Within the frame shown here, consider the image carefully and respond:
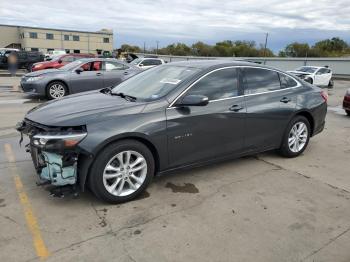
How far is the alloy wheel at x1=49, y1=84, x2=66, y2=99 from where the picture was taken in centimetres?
1138

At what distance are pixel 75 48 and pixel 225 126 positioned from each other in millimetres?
90672

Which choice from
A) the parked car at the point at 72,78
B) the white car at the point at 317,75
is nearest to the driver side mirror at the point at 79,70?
the parked car at the point at 72,78

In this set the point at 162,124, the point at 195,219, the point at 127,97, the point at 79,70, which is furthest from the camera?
the point at 79,70

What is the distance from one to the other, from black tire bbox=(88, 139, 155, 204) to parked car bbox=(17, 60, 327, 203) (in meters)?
0.01

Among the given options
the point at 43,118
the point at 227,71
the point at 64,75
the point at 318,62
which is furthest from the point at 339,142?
the point at 318,62

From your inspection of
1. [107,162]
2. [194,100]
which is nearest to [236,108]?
[194,100]

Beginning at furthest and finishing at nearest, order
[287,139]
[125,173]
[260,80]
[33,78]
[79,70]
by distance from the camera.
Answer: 1. [79,70]
2. [33,78]
3. [287,139]
4. [260,80]
5. [125,173]

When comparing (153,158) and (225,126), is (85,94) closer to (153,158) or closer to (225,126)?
(153,158)

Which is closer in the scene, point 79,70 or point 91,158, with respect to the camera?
point 91,158

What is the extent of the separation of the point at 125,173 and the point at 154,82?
1440 mm

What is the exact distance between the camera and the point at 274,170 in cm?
521

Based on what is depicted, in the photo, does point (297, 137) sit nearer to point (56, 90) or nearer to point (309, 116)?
point (309, 116)

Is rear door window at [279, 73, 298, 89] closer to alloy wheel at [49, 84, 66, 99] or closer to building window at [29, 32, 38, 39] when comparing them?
alloy wheel at [49, 84, 66, 99]

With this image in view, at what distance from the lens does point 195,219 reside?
12.1 feet
